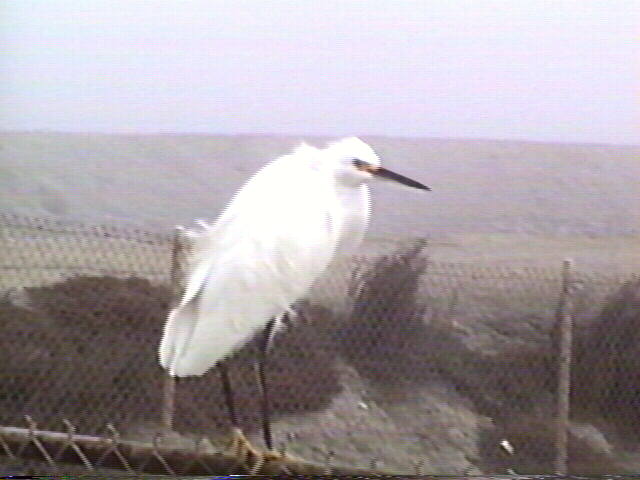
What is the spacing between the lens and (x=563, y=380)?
3281mm

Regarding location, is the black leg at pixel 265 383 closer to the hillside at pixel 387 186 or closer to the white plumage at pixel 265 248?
the white plumage at pixel 265 248

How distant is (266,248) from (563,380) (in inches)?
44.3

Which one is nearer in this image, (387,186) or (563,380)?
(387,186)

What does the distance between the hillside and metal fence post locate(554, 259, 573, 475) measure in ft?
0.92

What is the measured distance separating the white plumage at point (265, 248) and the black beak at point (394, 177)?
0.06 ft

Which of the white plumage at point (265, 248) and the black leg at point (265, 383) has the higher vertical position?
the white plumage at point (265, 248)

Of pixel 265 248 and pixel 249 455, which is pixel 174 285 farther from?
pixel 249 455

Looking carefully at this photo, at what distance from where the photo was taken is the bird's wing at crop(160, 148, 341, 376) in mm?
3008

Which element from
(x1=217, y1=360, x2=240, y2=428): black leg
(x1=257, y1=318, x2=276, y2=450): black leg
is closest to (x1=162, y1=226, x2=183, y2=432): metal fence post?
(x1=217, y1=360, x2=240, y2=428): black leg

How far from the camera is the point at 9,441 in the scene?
3.00m

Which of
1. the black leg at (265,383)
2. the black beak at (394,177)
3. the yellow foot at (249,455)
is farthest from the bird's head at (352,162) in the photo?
the yellow foot at (249,455)

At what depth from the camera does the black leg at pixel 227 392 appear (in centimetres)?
308

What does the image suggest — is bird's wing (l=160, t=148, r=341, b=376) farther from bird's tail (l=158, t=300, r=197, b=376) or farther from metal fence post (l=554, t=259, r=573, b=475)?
metal fence post (l=554, t=259, r=573, b=475)

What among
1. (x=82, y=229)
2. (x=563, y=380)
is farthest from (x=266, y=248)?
(x=563, y=380)
